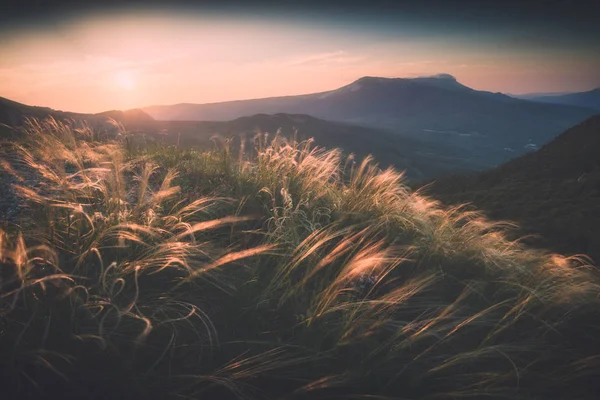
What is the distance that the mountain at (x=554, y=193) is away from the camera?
35.9 ft

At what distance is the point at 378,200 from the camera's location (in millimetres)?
4238

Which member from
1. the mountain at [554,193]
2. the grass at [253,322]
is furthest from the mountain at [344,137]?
the grass at [253,322]

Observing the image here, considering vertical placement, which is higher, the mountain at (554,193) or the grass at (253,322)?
the grass at (253,322)

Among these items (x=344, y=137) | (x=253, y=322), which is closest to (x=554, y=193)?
(x=253, y=322)

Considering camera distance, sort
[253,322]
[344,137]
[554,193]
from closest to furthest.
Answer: [253,322] → [554,193] → [344,137]

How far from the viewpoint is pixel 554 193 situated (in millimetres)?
18234

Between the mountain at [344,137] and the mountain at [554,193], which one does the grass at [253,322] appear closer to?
the mountain at [554,193]

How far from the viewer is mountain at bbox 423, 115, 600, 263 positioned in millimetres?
10954

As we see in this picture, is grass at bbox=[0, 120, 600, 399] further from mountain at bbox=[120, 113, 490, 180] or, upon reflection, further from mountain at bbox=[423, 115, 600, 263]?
mountain at bbox=[120, 113, 490, 180]

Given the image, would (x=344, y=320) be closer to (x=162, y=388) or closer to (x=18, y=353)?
(x=162, y=388)

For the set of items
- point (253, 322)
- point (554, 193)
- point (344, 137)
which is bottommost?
point (554, 193)

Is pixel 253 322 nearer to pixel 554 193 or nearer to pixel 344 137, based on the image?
pixel 554 193

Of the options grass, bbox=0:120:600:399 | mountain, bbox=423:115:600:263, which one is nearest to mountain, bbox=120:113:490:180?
mountain, bbox=423:115:600:263

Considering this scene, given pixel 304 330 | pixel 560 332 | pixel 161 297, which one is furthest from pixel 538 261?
pixel 161 297
